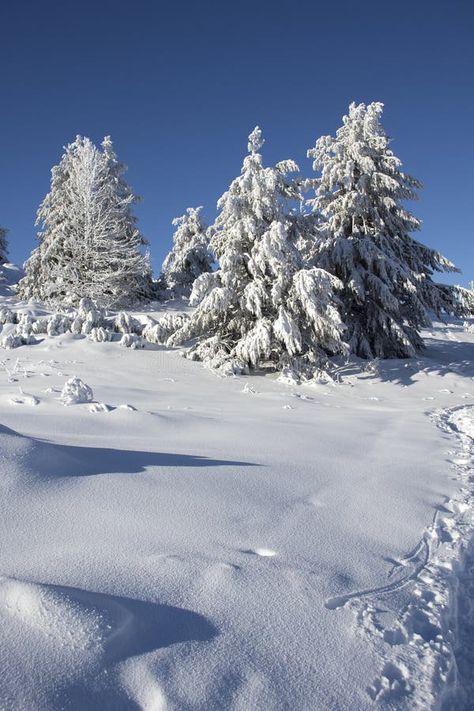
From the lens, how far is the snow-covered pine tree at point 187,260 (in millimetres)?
26672

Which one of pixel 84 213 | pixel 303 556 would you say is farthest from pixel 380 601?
pixel 84 213

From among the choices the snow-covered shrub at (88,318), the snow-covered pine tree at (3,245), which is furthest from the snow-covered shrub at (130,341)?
the snow-covered pine tree at (3,245)

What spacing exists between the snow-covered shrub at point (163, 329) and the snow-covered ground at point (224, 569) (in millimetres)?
6993

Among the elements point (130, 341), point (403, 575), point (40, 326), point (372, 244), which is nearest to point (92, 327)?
point (40, 326)

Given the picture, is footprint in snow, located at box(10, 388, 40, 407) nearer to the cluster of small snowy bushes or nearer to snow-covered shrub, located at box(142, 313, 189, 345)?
the cluster of small snowy bushes

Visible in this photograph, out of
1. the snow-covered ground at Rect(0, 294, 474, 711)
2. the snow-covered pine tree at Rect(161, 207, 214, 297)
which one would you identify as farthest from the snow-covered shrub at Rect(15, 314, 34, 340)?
the snow-covered pine tree at Rect(161, 207, 214, 297)

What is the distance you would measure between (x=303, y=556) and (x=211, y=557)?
501mm

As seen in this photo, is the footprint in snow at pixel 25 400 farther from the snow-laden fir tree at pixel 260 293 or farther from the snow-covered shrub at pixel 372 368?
the snow-covered shrub at pixel 372 368

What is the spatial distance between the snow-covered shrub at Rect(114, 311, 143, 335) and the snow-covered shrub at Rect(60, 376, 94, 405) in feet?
22.1

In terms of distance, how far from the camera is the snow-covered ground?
1467 mm

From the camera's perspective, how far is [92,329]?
11.8 meters

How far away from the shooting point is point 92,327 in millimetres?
12125

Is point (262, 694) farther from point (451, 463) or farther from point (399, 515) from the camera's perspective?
point (451, 463)

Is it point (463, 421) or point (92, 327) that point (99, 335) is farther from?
point (463, 421)
